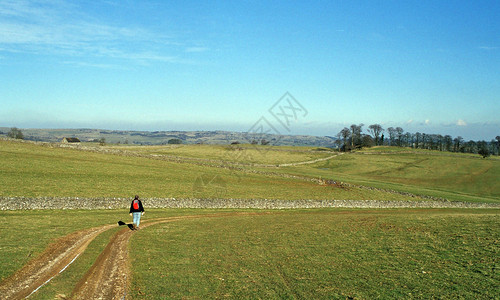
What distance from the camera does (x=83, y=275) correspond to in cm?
1556

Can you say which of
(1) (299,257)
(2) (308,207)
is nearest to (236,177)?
(2) (308,207)

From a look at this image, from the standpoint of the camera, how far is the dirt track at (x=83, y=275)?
531 inches

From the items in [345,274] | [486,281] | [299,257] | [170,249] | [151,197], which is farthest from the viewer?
[151,197]

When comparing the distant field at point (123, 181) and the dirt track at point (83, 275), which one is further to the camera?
the distant field at point (123, 181)

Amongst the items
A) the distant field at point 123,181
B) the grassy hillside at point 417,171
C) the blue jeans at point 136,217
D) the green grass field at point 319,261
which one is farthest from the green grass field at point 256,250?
the grassy hillside at point 417,171

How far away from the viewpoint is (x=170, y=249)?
20.7 metres

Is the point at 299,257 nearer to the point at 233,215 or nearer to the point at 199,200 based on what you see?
the point at 233,215

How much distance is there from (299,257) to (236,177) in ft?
144

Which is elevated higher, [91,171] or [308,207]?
[91,171]

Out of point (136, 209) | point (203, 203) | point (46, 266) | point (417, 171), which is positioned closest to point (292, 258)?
point (46, 266)

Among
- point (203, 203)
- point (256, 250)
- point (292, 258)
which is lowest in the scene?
point (203, 203)

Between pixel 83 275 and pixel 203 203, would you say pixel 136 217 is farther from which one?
pixel 203 203

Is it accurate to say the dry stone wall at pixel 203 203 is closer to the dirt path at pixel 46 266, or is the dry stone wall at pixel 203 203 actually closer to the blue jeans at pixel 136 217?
the blue jeans at pixel 136 217

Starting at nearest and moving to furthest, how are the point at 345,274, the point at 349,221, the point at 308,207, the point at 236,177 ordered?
1. the point at 345,274
2. the point at 349,221
3. the point at 308,207
4. the point at 236,177
